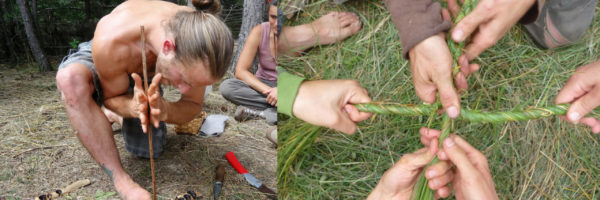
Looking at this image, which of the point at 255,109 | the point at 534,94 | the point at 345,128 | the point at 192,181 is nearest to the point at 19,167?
the point at 192,181

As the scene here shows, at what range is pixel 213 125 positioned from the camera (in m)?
0.86

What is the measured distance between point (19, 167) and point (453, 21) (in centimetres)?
87

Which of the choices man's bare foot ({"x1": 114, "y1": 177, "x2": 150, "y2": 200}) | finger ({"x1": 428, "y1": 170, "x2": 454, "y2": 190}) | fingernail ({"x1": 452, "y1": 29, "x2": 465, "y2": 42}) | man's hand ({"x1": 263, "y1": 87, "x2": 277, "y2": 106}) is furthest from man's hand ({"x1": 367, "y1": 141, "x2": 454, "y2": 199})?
man's bare foot ({"x1": 114, "y1": 177, "x2": 150, "y2": 200})

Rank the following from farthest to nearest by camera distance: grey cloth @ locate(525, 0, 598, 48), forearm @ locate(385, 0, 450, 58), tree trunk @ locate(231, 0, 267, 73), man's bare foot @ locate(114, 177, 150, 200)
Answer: man's bare foot @ locate(114, 177, 150, 200)
tree trunk @ locate(231, 0, 267, 73)
grey cloth @ locate(525, 0, 598, 48)
forearm @ locate(385, 0, 450, 58)

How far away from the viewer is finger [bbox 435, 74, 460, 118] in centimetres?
47

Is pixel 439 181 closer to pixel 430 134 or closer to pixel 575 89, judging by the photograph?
pixel 430 134

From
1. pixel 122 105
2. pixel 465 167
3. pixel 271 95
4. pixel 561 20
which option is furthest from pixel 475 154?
pixel 122 105

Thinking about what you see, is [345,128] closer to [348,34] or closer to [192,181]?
[348,34]

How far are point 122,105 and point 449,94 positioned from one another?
61cm

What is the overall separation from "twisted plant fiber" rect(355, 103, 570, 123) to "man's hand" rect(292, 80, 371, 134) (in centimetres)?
2

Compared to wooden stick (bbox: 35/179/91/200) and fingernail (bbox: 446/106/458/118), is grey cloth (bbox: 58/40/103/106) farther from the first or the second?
fingernail (bbox: 446/106/458/118)

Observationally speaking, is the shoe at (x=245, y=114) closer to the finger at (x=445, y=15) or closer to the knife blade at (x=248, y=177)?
the knife blade at (x=248, y=177)

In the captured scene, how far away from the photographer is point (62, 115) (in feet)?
2.60

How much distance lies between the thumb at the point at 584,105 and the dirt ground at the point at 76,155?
1.76ft
